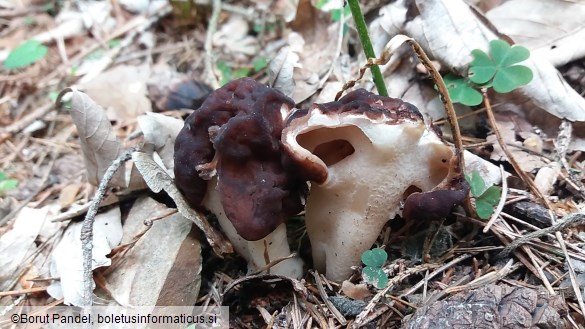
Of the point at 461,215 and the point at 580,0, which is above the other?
the point at 580,0

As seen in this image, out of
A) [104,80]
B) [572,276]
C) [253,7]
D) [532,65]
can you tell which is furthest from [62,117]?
[572,276]

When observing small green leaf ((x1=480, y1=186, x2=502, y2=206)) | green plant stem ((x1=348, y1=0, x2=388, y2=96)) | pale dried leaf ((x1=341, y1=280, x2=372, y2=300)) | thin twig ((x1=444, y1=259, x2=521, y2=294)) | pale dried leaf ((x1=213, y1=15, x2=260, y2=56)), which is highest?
green plant stem ((x1=348, y1=0, x2=388, y2=96))

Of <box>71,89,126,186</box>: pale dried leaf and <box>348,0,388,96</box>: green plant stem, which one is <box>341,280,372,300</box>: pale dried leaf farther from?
<box>71,89,126,186</box>: pale dried leaf

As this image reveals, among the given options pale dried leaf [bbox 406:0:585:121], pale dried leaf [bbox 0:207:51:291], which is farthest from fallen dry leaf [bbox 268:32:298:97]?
pale dried leaf [bbox 0:207:51:291]

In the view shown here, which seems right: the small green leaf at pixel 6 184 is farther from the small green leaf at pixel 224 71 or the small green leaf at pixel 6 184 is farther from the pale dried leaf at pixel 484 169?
the pale dried leaf at pixel 484 169

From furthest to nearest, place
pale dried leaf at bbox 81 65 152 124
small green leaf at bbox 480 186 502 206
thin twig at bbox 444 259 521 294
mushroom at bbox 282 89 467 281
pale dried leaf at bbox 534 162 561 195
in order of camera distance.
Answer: pale dried leaf at bbox 81 65 152 124
pale dried leaf at bbox 534 162 561 195
small green leaf at bbox 480 186 502 206
thin twig at bbox 444 259 521 294
mushroom at bbox 282 89 467 281

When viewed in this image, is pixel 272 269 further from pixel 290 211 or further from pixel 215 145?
pixel 215 145

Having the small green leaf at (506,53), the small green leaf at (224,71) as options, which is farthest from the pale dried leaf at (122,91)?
the small green leaf at (506,53)
